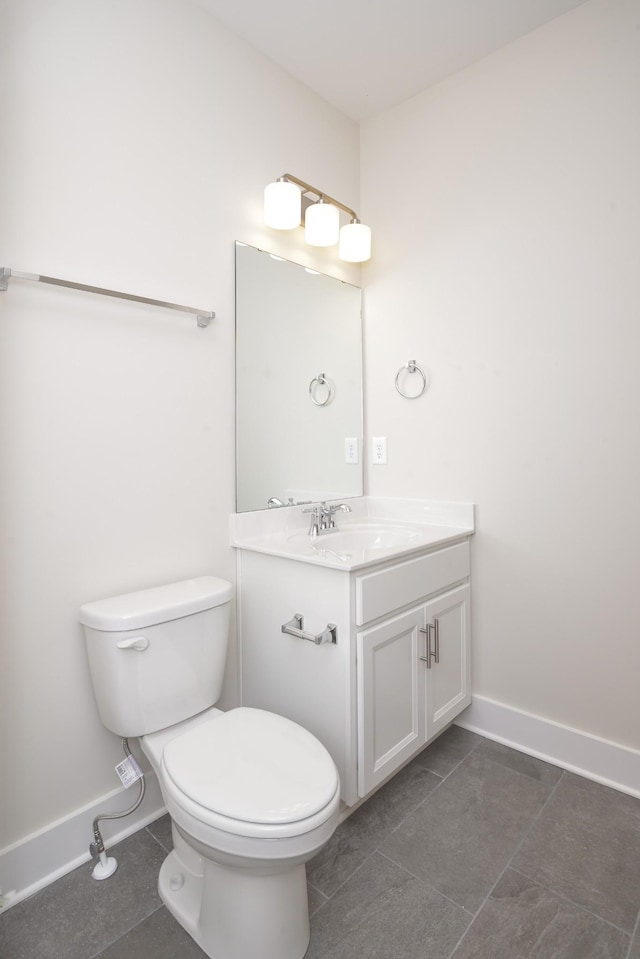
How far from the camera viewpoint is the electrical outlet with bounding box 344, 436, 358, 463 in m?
2.17

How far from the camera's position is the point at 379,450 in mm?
2176

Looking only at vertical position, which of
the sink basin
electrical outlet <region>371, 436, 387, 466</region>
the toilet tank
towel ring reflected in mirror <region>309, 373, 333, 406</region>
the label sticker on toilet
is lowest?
the label sticker on toilet

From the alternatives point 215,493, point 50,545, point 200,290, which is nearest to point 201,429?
point 215,493

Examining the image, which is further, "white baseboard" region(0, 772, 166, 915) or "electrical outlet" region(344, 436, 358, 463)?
"electrical outlet" region(344, 436, 358, 463)

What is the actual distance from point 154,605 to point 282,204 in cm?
139

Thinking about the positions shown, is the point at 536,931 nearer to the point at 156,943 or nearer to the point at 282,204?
the point at 156,943

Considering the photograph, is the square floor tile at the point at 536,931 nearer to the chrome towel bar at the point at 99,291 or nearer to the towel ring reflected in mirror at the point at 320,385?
the towel ring reflected in mirror at the point at 320,385

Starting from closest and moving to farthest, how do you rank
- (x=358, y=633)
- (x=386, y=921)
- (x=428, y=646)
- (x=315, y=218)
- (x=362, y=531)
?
(x=386, y=921) < (x=358, y=633) < (x=428, y=646) < (x=315, y=218) < (x=362, y=531)

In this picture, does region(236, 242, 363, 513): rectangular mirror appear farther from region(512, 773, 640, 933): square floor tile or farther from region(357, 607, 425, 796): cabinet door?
region(512, 773, 640, 933): square floor tile

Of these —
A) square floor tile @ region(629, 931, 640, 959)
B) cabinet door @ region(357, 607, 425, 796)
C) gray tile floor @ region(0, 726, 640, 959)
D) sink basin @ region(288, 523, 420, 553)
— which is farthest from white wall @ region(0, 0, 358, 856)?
square floor tile @ region(629, 931, 640, 959)

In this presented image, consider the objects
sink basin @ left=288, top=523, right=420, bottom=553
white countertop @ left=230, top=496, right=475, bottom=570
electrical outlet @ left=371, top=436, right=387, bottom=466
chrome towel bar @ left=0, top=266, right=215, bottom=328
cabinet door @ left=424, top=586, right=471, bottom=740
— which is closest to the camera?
chrome towel bar @ left=0, top=266, right=215, bottom=328

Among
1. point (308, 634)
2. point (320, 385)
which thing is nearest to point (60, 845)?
point (308, 634)

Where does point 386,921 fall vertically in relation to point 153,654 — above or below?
below

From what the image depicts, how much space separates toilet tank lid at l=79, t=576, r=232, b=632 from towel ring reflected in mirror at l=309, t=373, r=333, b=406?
88cm
